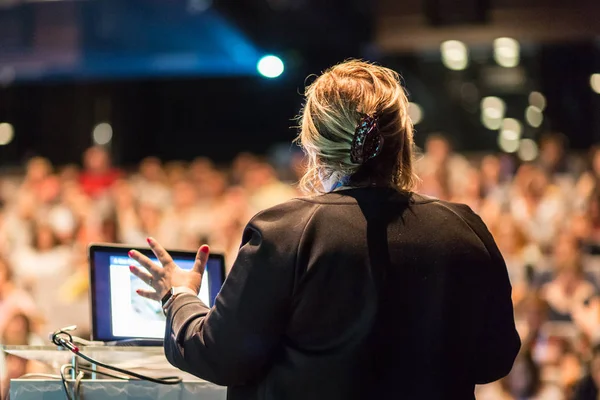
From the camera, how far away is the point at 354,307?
154cm

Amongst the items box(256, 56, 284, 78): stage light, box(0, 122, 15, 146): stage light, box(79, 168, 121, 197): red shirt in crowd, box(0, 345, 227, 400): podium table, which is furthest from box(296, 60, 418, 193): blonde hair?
box(0, 122, 15, 146): stage light

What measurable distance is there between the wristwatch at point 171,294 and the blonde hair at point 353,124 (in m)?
0.31

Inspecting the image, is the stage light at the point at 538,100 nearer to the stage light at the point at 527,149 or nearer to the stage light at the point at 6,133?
the stage light at the point at 527,149

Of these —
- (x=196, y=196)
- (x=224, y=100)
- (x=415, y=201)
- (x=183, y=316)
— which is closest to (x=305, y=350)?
(x=183, y=316)

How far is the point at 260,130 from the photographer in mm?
9992

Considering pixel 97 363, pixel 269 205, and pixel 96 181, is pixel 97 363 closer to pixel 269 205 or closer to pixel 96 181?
pixel 269 205

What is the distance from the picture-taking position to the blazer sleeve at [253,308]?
151 cm

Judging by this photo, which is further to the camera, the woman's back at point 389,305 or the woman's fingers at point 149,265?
the woman's fingers at point 149,265

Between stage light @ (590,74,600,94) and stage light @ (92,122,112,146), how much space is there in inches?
207

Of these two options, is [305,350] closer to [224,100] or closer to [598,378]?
[598,378]

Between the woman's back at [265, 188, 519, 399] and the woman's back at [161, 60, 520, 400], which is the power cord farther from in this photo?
the woman's back at [265, 188, 519, 399]

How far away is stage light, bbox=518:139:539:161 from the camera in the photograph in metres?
8.20

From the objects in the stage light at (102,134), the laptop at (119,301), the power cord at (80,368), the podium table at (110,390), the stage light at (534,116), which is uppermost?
the stage light at (102,134)

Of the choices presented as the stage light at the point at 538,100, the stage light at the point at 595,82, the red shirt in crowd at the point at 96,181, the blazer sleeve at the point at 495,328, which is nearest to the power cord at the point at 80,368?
the blazer sleeve at the point at 495,328
